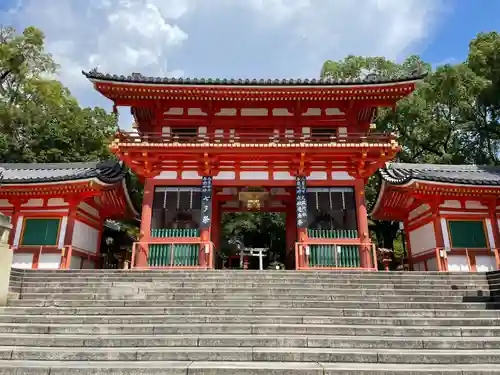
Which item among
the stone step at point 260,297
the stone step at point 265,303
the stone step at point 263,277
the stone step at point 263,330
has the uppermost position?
the stone step at point 263,277

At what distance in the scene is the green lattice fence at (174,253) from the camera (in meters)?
13.7

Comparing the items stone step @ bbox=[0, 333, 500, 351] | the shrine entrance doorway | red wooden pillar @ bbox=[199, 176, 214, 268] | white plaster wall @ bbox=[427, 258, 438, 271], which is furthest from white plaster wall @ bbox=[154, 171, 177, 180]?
white plaster wall @ bbox=[427, 258, 438, 271]

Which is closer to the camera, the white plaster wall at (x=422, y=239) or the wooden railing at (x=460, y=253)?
the wooden railing at (x=460, y=253)

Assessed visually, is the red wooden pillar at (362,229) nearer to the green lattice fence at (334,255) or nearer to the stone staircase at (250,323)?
the green lattice fence at (334,255)

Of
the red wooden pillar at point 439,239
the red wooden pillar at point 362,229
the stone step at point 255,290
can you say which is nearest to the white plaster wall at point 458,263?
the red wooden pillar at point 439,239

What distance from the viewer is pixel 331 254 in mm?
13812

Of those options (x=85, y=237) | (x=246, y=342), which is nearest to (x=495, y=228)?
(x=246, y=342)

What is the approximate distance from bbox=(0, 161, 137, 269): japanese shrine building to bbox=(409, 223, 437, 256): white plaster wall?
13772 millimetres

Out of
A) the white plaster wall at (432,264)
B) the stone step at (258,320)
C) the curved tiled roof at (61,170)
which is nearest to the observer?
the stone step at (258,320)

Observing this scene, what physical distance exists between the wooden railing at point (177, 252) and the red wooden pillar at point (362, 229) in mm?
5785

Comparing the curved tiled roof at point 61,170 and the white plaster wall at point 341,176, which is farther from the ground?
the curved tiled roof at point 61,170

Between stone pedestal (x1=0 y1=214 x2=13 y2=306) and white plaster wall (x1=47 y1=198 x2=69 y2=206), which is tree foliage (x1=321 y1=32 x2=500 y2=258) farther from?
stone pedestal (x1=0 y1=214 x2=13 y2=306)

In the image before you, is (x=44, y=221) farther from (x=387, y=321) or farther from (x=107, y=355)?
(x=387, y=321)

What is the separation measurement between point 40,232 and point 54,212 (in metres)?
0.98
